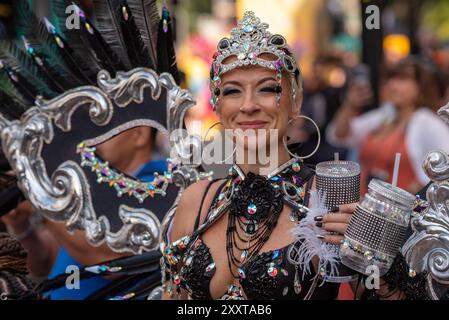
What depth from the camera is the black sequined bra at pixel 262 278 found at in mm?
2678

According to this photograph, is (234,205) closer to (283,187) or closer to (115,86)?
(283,187)

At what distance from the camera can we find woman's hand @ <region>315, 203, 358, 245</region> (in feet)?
8.45

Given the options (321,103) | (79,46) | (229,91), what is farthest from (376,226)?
(321,103)

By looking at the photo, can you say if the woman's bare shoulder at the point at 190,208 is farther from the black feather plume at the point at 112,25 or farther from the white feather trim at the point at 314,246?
the black feather plume at the point at 112,25

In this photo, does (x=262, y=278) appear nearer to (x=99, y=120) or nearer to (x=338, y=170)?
(x=338, y=170)

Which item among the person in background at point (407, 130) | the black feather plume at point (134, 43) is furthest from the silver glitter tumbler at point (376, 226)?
the person in background at point (407, 130)

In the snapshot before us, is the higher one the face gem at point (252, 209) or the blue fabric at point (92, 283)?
the face gem at point (252, 209)

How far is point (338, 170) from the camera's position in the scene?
2.60 meters

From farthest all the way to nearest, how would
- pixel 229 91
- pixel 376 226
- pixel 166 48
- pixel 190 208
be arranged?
pixel 166 48, pixel 190 208, pixel 229 91, pixel 376 226

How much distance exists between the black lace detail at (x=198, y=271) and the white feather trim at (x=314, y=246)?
291 millimetres

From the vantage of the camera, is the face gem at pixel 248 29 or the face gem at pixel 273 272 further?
the face gem at pixel 248 29

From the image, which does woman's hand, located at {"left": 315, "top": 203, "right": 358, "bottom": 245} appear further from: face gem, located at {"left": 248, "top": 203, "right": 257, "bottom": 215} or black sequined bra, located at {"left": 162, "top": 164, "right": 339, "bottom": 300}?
face gem, located at {"left": 248, "top": 203, "right": 257, "bottom": 215}

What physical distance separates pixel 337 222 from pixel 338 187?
0.34 feet
